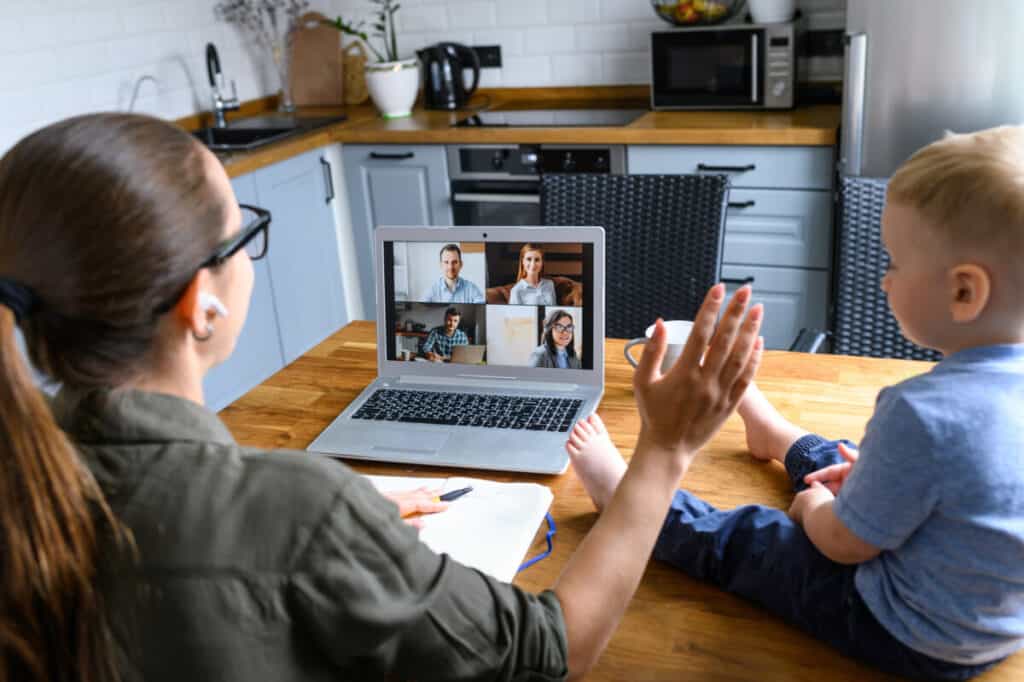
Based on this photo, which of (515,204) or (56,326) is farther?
(515,204)

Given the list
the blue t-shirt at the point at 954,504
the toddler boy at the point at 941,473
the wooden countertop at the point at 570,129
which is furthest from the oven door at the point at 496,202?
the blue t-shirt at the point at 954,504

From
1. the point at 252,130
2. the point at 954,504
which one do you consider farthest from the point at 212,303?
the point at 252,130

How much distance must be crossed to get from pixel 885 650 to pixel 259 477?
0.59 metres

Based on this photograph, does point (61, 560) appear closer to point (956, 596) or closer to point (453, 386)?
point (956, 596)

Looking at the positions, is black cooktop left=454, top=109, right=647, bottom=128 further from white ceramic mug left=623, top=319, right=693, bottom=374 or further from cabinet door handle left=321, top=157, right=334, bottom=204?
white ceramic mug left=623, top=319, right=693, bottom=374

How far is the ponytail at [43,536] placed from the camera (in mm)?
688

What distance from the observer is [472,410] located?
4.69ft

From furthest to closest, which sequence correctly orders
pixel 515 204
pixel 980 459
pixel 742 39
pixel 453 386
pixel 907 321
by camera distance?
1. pixel 515 204
2. pixel 742 39
3. pixel 453 386
4. pixel 907 321
5. pixel 980 459

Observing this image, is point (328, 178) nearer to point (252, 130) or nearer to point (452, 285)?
point (252, 130)

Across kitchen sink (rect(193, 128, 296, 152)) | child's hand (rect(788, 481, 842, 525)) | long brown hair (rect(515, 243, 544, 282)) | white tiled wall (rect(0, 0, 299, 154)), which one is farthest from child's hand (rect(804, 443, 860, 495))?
kitchen sink (rect(193, 128, 296, 152))

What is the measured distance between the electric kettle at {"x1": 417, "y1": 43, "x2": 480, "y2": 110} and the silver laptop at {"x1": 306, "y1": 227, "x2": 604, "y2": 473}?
7.70 ft

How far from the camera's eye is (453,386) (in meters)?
1.52

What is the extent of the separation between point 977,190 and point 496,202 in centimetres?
259

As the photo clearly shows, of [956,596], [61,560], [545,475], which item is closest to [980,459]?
[956,596]
